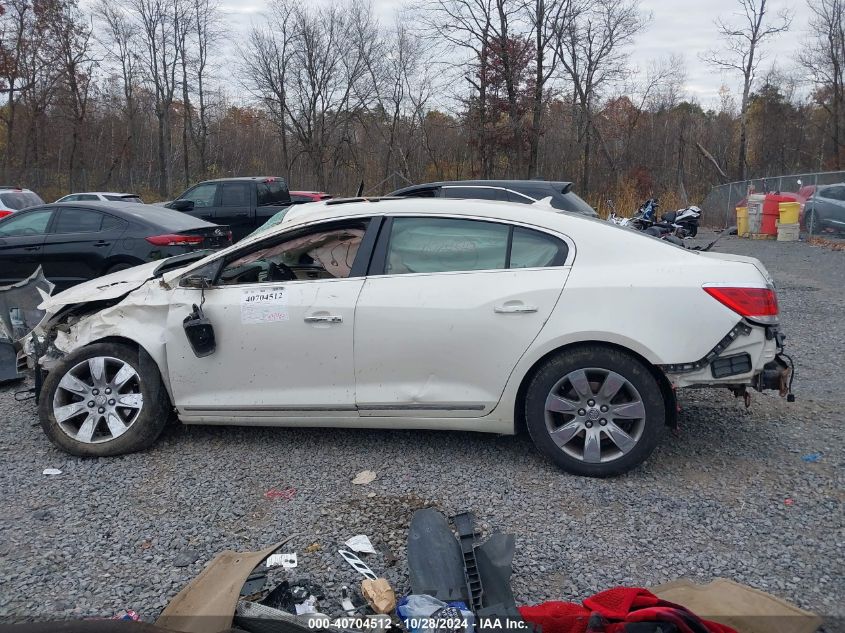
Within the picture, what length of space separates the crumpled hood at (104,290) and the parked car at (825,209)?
731 inches

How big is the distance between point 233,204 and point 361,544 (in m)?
13.8

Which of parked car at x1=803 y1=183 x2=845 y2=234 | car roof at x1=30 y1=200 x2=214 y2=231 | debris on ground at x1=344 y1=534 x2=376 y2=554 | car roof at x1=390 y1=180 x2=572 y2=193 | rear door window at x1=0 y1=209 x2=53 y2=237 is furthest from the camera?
parked car at x1=803 y1=183 x2=845 y2=234

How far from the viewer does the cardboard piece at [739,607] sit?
2.63 metres

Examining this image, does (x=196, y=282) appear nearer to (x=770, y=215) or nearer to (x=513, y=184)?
(x=513, y=184)

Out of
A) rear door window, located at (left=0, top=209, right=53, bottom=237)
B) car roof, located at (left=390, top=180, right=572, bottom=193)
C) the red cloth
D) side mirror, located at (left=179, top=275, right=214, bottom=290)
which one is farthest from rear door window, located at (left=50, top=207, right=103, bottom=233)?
the red cloth

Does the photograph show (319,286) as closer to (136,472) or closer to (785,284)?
(136,472)

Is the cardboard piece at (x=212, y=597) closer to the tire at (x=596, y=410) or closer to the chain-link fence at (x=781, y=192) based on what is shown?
the tire at (x=596, y=410)

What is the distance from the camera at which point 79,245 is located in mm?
9102

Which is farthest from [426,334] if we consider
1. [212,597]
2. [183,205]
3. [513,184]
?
[183,205]

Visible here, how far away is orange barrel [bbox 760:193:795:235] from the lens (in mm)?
20453

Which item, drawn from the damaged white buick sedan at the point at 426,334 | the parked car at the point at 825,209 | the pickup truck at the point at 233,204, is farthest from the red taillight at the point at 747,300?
the parked car at the point at 825,209

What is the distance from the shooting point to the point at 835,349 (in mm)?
7059

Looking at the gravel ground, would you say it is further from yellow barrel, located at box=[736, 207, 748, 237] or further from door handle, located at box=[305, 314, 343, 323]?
yellow barrel, located at box=[736, 207, 748, 237]

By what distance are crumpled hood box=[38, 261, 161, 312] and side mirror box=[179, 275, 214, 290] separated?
39cm
